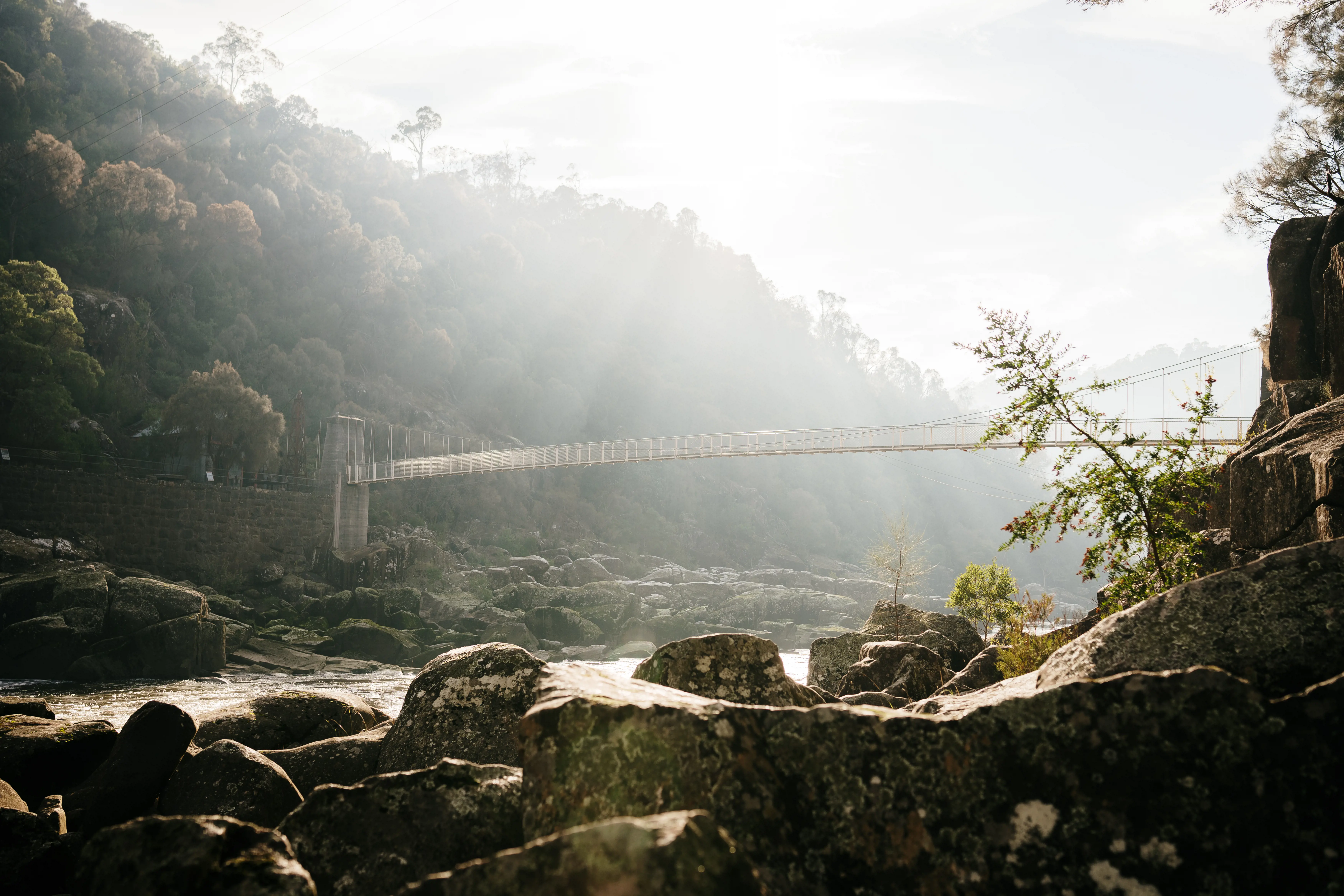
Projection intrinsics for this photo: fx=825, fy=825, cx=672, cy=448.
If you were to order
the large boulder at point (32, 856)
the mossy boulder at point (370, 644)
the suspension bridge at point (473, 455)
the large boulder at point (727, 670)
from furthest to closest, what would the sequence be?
the suspension bridge at point (473, 455)
the mossy boulder at point (370, 644)
the large boulder at point (727, 670)
the large boulder at point (32, 856)

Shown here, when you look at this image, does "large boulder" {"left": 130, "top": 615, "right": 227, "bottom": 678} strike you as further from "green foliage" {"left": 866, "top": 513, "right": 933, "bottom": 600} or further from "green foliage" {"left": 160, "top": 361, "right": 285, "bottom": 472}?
"green foliage" {"left": 866, "top": 513, "right": 933, "bottom": 600}

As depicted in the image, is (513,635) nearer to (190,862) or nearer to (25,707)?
(25,707)

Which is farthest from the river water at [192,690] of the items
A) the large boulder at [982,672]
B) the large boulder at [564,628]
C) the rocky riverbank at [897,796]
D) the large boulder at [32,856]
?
the rocky riverbank at [897,796]

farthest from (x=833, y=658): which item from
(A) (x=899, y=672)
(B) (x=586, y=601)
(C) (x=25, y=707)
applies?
(B) (x=586, y=601)

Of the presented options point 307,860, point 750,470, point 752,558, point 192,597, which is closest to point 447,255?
point 750,470

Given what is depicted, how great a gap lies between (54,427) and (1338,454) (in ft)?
126

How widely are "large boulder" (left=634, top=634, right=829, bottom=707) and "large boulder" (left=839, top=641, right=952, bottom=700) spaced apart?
15.6ft

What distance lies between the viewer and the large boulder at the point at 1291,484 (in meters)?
4.64

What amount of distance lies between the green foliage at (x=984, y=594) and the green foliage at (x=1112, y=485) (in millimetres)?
13395

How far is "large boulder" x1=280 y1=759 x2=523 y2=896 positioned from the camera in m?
2.56

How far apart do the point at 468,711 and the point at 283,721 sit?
294 cm

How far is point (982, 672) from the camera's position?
8.88 metres

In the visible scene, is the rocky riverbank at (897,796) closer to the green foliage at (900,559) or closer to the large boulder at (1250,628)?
the large boulder at (1250,628)

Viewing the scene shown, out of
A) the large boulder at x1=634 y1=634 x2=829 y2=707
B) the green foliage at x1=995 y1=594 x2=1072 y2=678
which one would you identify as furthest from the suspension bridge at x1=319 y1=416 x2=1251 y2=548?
the large boulder at x1=634 y1=634 x2=829 y2=707
